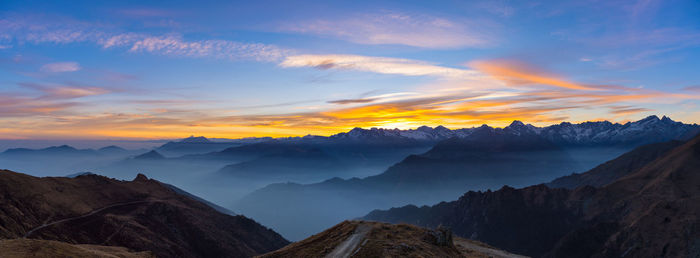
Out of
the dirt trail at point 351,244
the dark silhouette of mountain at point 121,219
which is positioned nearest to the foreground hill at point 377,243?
the dirt trail at point 351,244

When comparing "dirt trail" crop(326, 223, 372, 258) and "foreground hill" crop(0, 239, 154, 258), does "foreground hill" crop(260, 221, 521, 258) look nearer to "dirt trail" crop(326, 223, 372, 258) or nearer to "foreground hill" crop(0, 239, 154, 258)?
"dirt trail" crop(326, 223, 372, 258)

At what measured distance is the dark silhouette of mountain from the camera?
346 feet

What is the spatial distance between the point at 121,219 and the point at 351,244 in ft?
351

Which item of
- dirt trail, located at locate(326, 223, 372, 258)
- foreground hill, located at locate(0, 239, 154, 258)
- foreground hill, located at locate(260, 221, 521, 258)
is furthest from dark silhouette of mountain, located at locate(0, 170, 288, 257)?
dirt trail, located at locate(326, 223, 372, 258)

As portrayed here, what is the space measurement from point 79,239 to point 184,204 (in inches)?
2729

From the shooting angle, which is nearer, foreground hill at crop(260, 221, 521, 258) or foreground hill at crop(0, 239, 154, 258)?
foreground hill at crop(0, 239, 154, 258)

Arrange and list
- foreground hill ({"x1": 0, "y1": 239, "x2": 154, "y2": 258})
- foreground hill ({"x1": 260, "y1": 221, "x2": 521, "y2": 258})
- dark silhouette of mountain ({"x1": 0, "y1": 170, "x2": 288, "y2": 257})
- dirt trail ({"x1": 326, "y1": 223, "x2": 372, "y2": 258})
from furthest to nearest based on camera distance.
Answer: dark silhouette of mountain ({"x1": 0, "y1": 170, "x2": 288, "y2": 257})
dirt trail ({"x1": 326, "y1": 223, "x2": 372, "y2": 258})
foreground hill ({"x1": 260, "y1": 221, "x2": 521, "y2": 258})
foreground hill ({"x1": 0, "y1": 239, "x2": 154, "y2": 258})

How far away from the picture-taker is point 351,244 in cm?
6162

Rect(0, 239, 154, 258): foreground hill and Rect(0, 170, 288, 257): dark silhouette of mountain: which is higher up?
Rect(0, 239, 154, 258): foreground hill

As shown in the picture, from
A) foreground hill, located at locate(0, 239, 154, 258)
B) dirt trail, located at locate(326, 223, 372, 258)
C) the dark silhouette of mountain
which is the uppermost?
foreground hill, located at locate(0, 239, 154, 258)

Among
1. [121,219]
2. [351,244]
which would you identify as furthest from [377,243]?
[121,219]

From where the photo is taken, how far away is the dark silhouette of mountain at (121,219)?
346 feet

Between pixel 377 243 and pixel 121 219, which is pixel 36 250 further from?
pixel 121 219

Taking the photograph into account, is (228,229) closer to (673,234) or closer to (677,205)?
(673,234)
